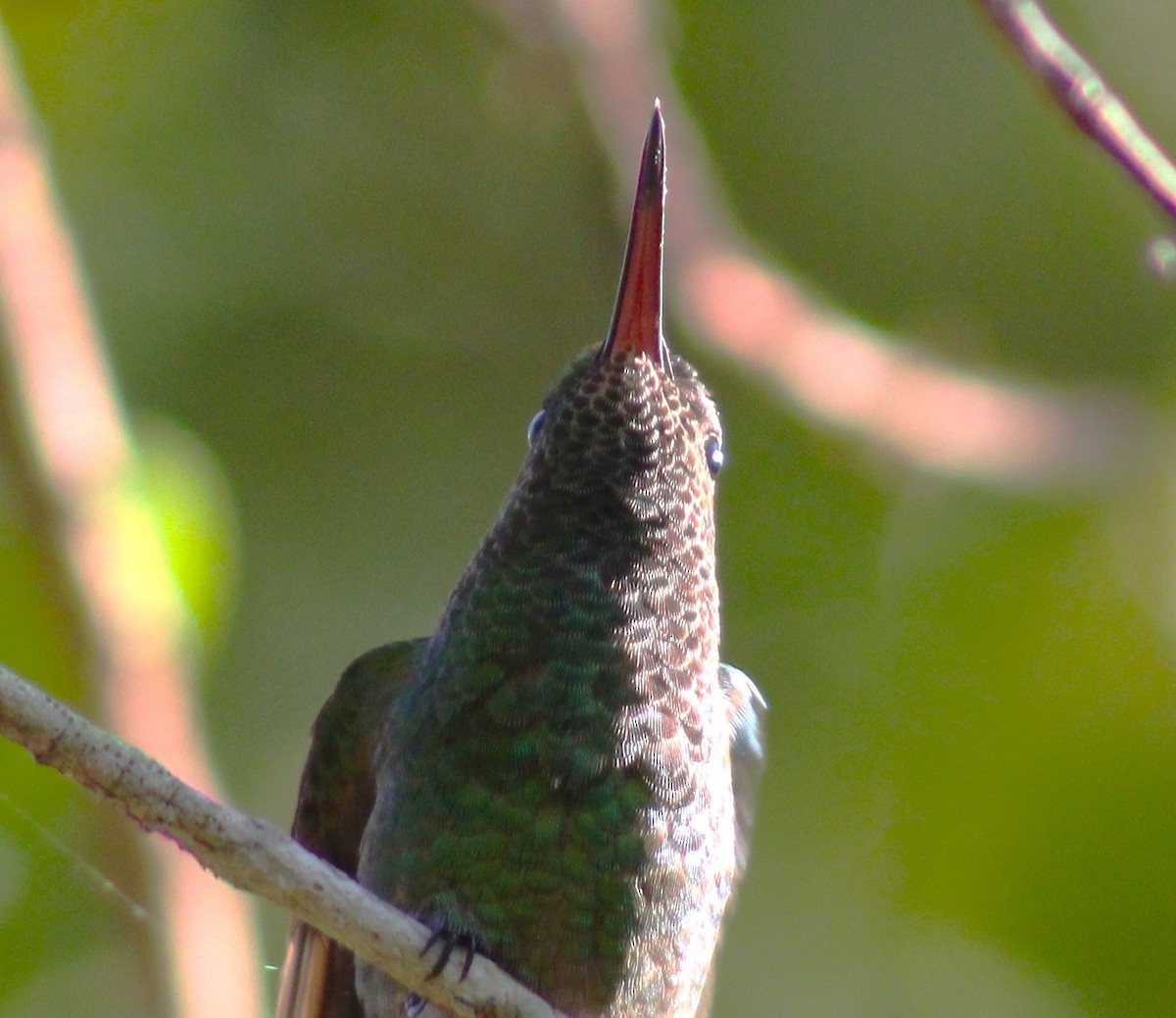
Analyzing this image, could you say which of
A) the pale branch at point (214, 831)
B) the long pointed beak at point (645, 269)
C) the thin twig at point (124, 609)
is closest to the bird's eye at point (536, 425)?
the long pointed beak at point (645, 269)

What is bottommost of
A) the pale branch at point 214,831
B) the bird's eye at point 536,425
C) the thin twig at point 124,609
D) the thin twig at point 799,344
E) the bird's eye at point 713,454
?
the pale branch at point 214,831

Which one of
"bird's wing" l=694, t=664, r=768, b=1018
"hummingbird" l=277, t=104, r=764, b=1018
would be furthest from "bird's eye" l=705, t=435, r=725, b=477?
"bird's wing" l=694, t=664, r=768, b=1018

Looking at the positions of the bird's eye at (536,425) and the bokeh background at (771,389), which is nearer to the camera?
the bird's eye at (536,425)

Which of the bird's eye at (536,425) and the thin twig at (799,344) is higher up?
the thin twig at (799,344)

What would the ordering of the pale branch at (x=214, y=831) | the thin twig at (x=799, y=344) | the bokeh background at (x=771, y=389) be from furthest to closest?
the bokeh background at (x=771, y=389) → the thin twig at (x=799, y=344) → the pale branch at (x=214, y=831)

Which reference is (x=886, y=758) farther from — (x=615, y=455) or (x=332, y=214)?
(x=332, y=214)

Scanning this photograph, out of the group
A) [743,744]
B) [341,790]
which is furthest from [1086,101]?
[341,790]

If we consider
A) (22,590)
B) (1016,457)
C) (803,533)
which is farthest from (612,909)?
(803,533)

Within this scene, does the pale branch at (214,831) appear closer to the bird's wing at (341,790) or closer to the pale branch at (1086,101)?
the bird's wing at (341,790)

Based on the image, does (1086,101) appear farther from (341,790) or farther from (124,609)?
(341,790)
